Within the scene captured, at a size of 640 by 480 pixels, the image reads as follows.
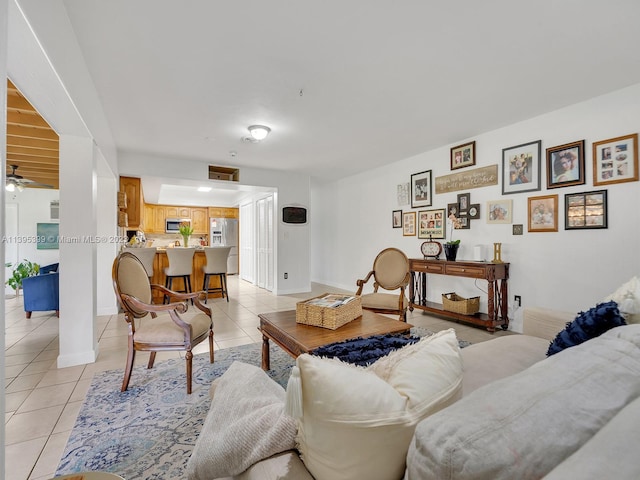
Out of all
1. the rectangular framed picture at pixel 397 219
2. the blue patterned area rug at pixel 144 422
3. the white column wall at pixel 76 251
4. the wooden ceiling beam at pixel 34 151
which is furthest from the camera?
the rectangular framed picture at pixel 397 219

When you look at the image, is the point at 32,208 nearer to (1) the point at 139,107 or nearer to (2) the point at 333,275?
(1) the point at 139,107

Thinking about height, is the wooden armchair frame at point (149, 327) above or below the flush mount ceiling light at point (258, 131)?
below

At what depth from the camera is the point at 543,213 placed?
11.1 ft

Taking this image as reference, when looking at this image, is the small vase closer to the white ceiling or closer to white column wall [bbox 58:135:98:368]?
the white ceiling

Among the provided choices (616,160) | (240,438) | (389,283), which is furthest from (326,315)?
(616,160)

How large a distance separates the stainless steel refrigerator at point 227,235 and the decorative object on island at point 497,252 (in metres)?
7.37

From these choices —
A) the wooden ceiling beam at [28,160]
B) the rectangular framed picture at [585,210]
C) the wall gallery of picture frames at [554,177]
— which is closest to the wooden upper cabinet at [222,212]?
the wooden ceiling beam at [28,160]

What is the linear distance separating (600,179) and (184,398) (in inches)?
162

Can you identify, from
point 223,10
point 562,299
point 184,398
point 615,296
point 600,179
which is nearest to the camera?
point 615,296

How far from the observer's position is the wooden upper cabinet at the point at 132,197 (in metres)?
4.91

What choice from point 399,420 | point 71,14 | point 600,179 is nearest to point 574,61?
point 600,179

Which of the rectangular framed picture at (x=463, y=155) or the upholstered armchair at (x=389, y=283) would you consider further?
the rectangular framed picture at (x=463, y=155)

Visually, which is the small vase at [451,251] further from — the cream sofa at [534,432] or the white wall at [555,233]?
the cream sofa at [534,432]

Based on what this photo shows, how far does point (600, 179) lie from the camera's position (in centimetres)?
296
